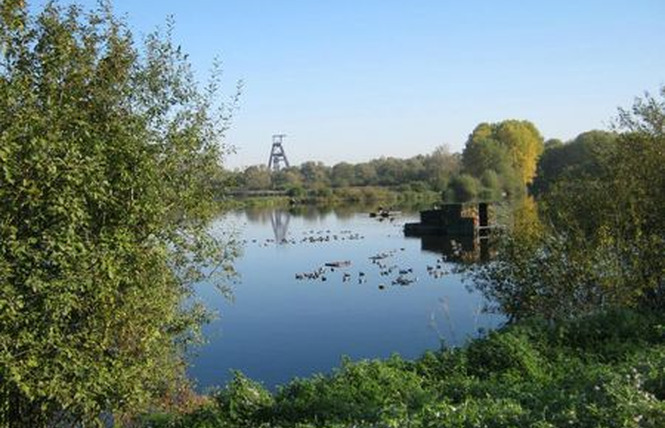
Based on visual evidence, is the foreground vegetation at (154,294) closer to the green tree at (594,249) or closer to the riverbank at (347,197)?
the green tree at (594,249)

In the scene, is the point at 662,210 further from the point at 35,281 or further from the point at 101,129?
the point at 35,281

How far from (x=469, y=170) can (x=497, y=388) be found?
4027 inches

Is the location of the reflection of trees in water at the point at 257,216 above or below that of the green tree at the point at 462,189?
below

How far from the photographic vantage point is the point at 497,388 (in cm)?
928

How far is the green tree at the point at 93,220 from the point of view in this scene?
7168mm

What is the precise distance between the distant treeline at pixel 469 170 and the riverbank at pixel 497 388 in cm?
6646

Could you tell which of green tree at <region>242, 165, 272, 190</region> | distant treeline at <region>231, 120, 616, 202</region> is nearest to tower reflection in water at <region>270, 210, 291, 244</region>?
distant treeline at <region>231, 120, 616, 202</region>

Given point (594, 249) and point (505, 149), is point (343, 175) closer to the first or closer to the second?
point (505, 149)

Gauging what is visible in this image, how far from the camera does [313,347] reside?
2416 centimetres

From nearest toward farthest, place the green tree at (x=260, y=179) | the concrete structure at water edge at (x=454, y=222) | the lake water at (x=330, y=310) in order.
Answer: the lake water at (x=330, y=310) → the concrete structure at water edge at (x=454, y=222) → the green tree at (x=260, y=179)

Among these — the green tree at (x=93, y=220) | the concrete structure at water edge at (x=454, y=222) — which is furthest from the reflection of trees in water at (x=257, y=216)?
the green tree at (x=93, y=220)

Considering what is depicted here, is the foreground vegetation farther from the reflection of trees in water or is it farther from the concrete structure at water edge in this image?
the reflection of trees in water

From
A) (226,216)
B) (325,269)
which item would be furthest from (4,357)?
(325,269)

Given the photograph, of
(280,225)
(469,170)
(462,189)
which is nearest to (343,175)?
(469,170)
